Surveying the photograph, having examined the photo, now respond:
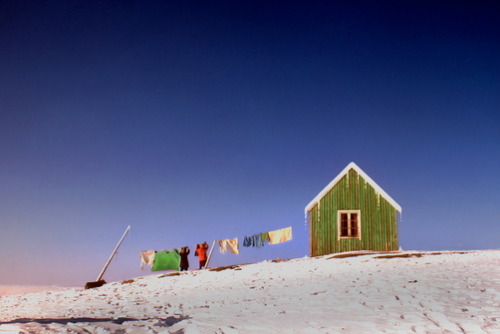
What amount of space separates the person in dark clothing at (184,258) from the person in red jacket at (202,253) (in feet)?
2.11

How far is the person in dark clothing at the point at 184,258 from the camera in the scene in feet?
88.6

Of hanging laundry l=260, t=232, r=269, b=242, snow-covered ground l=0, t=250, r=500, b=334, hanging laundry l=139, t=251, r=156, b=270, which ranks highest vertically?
hanging laundry l=260, t=232, r=269, b=242

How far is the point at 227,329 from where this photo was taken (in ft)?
25.3

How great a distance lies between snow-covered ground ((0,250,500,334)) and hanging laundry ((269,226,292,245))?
748 cm

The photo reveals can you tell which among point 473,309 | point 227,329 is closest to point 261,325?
point 227,329

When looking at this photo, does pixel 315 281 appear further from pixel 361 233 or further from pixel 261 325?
pixel 361 233

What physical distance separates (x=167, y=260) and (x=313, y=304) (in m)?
18.1

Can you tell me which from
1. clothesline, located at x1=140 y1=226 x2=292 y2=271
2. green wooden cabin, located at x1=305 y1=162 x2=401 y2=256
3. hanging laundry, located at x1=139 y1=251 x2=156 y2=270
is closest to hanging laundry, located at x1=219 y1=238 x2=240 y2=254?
clothesline, located at x1=140 y1=226 x2=292 y2=271

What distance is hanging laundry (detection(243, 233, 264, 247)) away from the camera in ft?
94.3

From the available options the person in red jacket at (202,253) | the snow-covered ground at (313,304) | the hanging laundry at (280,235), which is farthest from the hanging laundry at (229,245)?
the snow-covered ground at (313,304)

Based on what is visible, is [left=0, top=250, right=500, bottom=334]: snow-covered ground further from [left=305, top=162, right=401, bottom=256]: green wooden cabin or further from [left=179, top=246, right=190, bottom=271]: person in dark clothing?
[left=179, top=246, right=190, bottom=271]: person in dark clothing

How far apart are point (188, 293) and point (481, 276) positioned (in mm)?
10000

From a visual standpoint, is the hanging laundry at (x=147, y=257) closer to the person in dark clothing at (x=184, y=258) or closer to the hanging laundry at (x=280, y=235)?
the person in dark clothing at (x=184, y=258)

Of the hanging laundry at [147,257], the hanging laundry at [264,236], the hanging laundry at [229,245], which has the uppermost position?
the hanging laundry at [264,236]
